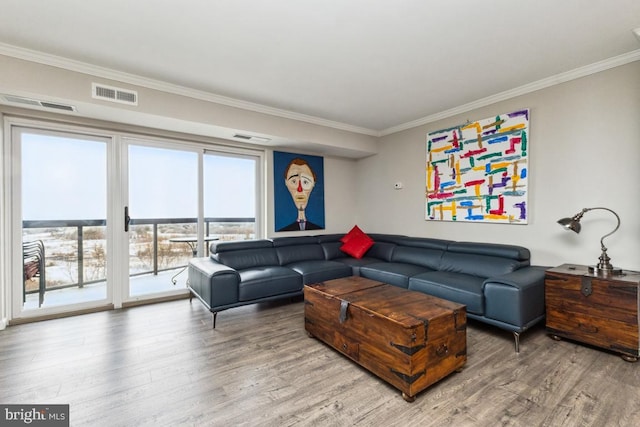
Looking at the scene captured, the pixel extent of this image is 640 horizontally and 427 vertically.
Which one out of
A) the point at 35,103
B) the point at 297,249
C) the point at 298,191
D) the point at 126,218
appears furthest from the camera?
the point at 298,191

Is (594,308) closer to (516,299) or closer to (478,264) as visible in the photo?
(516,299)

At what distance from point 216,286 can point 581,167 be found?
390cm

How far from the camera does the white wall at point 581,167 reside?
2.60m

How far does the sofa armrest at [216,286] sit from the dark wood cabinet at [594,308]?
3.06 metres

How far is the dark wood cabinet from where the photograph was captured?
87.0 inches

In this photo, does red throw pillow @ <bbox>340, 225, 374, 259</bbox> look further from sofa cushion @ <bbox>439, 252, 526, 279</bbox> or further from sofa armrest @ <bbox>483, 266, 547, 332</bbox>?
sofa armrest @ <bbox>483, 266, 547, 332</bbox>

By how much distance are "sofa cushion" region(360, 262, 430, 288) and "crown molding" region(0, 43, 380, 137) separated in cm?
228

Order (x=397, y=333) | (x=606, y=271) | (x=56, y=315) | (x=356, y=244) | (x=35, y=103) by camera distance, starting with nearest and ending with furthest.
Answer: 1. (x=397, y=333)
2. (x=606, y=271)
3. (x=35, y=103)
4. (x=56, y=315)
5. (x=356, y=244)

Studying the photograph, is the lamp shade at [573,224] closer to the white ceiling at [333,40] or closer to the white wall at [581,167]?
the white wall at [581,167]

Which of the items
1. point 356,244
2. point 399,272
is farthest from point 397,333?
point 356,244

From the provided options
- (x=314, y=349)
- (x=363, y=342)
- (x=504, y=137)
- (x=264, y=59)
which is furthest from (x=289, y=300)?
(x=504, y=137)

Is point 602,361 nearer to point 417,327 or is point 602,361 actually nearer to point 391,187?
point 417,327

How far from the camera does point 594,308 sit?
7.75ft

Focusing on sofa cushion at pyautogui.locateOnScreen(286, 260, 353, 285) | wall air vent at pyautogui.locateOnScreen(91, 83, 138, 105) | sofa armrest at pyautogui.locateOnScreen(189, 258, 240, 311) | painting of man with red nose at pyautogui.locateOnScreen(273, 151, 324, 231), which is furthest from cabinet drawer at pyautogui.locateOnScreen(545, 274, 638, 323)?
wall air vent at pyautogui.locateOnScreen(91, 83, 138, 105)
